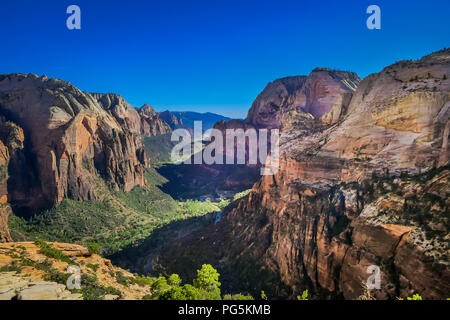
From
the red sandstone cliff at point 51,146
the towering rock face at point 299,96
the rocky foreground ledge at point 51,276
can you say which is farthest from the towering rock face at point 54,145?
the towering rock face at point 299,96

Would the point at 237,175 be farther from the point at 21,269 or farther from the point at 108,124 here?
the point at 21,269

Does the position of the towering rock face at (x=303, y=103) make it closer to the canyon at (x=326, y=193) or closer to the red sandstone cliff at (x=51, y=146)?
the canyon at (x=326, y=193)

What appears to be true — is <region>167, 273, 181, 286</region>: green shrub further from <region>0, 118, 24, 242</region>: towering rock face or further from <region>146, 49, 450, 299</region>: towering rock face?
<region>0, 118, 24, 242</region>: towering rock face

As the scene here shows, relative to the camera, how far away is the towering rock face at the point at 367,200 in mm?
20656

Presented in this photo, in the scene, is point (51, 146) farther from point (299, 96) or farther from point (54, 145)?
point (299, 96)

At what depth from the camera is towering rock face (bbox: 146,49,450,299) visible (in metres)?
20.7

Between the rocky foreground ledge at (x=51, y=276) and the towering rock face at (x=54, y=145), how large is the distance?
156ft

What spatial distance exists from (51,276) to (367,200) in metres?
34.3

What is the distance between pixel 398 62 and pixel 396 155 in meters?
16.0

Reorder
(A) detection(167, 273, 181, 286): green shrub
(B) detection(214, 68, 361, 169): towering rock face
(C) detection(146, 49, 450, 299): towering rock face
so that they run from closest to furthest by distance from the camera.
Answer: (C) detection(146, 49, 450, 299): towering rock face → (A) detection(167, 273, 181, 286): green shrub → (B) detection(214, 68, 361, 169): towering rock face

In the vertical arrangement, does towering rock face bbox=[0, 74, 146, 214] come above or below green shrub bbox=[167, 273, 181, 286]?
above

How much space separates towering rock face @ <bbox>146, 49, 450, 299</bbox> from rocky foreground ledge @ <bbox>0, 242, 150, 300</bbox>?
21061 millimetres

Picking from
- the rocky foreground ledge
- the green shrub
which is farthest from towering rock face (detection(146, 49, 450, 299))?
the rocky foreground ledge
